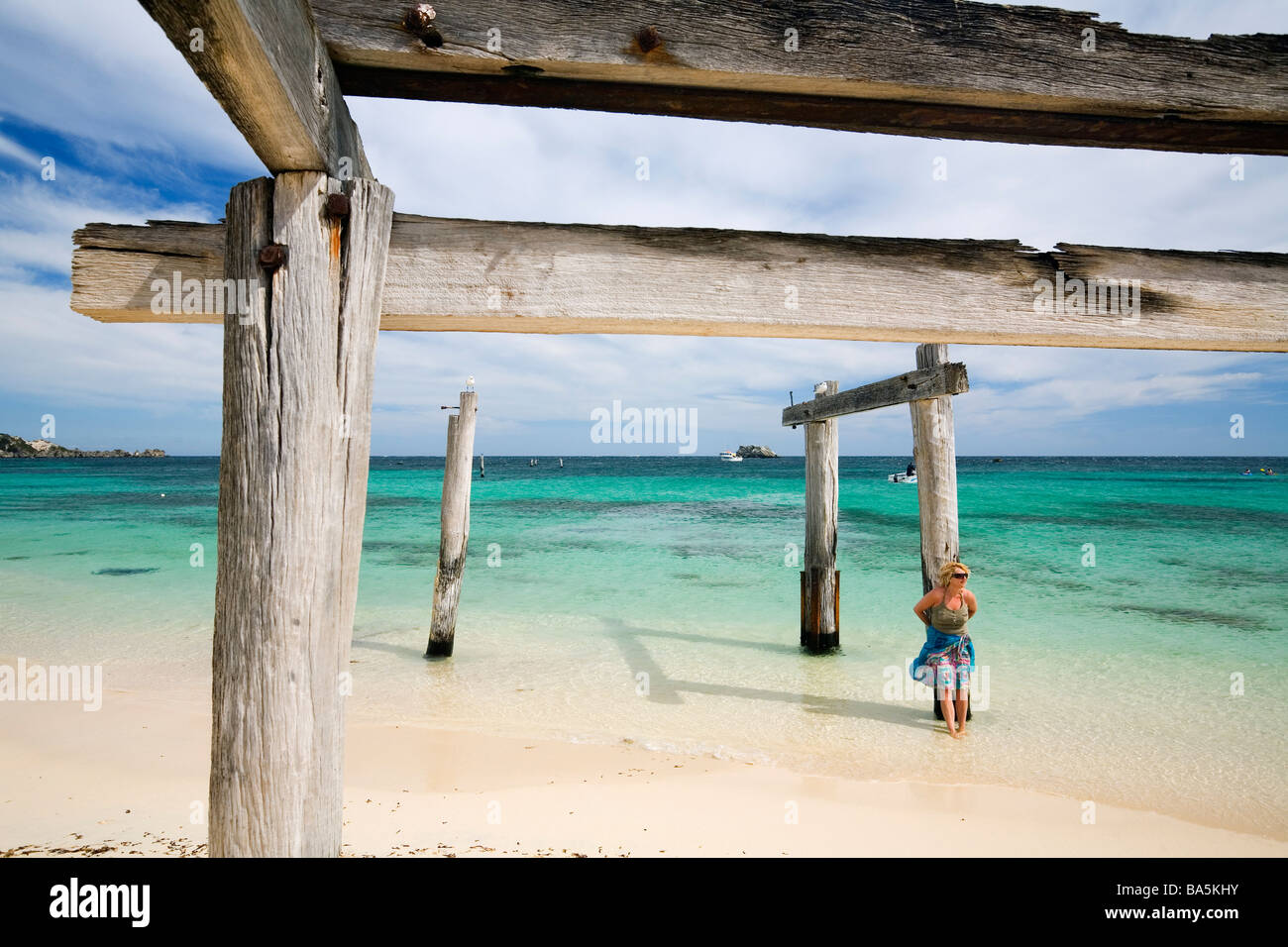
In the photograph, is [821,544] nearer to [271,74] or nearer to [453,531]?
[453,531]

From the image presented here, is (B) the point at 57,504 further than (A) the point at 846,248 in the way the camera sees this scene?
Yes

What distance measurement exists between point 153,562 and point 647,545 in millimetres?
10756

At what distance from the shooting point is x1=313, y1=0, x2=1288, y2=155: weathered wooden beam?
1546mm

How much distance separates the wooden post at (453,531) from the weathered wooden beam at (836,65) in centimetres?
622

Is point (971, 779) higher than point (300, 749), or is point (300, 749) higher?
point (300, 749)

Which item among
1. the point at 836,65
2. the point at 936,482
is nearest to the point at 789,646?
the point at 936,482

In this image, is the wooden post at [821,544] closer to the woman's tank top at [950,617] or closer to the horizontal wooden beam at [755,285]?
the woman's tank top at [950,617]

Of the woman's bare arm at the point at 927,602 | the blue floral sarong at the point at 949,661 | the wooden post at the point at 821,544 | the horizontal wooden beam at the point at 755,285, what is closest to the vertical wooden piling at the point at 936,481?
the woman's bare arm at the point at 927,602

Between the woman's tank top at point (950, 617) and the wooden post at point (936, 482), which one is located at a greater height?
the wooden post at point (936, 482)

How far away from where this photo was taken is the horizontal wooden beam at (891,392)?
17.1ft

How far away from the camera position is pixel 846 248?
1.81m
